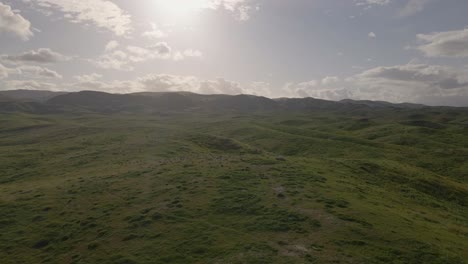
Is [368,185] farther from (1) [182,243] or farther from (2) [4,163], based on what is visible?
(2) [4,163]

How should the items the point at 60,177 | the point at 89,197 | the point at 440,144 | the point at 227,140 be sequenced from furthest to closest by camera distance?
the point at 440,144 → the point at 227,140 → the point at 60,177 → the point at 89,197

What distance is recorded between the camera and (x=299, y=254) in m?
22.4

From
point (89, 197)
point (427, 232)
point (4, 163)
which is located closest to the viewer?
point (427, 232)

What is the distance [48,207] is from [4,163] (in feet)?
130

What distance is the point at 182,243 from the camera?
1014 inches

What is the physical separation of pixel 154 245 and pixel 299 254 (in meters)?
10.9

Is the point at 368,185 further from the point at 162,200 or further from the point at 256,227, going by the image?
the point at 162,200

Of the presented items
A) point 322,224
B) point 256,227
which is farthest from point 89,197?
point 322,224

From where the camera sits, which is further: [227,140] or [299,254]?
[227,140]

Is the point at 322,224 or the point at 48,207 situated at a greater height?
the point at 322,224

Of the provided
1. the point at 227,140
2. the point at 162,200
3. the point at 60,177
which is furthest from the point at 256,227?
the point at 227,140

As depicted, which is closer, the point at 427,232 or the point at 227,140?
the point at 427,232

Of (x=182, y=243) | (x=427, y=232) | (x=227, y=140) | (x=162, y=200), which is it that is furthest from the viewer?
(x=227, y=140)

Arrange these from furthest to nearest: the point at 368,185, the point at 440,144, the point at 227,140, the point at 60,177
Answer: the point at 440,144
the point at 227,140
the point at 60,177
the point at 368,185
